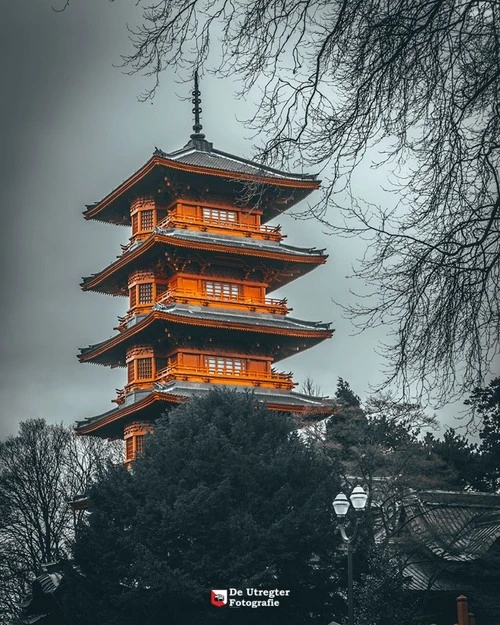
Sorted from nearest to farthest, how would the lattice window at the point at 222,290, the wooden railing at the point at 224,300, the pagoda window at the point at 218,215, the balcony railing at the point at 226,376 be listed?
the balcony railing at the point at 226,376
the wooden railing at the point at 224,300
the lattice window at the point at 222,290
the pagoda window at the point at 218,215

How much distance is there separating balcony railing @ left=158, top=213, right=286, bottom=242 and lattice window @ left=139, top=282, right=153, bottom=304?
239 cm

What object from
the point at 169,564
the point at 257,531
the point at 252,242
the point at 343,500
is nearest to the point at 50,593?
the point at 169,564

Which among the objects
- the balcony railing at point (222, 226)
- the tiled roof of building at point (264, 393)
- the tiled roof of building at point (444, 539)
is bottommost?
the tiled roof of building at point (444, 539)

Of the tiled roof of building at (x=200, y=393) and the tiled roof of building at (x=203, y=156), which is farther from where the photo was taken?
the tiled roof of building at (x=203, y=156)

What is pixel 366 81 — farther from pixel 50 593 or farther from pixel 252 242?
pixel 252 242

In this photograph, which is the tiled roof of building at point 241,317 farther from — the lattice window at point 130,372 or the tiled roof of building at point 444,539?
the tiled roof of building at point 444,539

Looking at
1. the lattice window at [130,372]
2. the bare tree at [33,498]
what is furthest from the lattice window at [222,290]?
the bare tree at [33,498]

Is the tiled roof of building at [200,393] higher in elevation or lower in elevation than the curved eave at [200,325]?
lower

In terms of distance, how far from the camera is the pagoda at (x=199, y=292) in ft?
128

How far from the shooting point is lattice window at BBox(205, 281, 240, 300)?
133ft

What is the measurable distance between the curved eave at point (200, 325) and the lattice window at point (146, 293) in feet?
5.49

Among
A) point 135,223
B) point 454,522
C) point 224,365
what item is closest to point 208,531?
point 454,522

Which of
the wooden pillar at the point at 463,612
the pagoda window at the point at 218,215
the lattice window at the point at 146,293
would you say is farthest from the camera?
the pagoda window at the point at 218,215

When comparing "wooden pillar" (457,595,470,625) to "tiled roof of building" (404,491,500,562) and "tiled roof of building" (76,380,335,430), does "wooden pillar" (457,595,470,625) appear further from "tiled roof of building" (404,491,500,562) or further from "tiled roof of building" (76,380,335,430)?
"tiled roof of building" (76,380,335,430)
